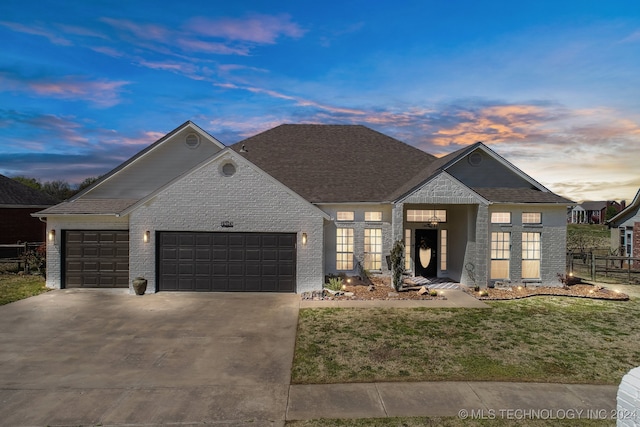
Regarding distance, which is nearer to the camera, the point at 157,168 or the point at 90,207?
the point at 90,207

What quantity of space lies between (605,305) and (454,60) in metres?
12.0

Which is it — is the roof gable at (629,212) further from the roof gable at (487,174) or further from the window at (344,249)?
the window at (344,249)

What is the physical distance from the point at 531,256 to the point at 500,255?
144 centimetres

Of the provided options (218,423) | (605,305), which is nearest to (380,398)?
(218,423)

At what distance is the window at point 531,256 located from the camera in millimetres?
15922

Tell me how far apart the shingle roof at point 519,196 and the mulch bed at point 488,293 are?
377cm

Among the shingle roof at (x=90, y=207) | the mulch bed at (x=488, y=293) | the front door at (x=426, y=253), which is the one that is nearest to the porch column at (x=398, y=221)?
the mulch bed at (x=488, y=293)

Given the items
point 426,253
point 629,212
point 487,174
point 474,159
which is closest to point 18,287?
point 426,253

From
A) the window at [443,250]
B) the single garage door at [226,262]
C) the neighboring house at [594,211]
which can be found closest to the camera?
the single garage door at [226,262]

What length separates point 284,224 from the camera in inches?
579

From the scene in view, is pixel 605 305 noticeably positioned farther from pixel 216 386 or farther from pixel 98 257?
pixel 98 257

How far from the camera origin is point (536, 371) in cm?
737

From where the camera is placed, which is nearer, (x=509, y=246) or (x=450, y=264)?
(x=509, y=246)

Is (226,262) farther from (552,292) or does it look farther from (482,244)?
(552,292)
